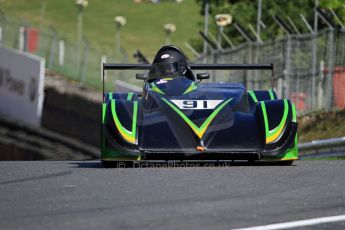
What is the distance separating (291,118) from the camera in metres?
13.2

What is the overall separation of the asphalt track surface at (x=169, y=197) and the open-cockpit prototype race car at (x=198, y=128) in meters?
0.69

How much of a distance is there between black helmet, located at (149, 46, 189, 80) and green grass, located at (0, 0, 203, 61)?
Answer: 5842 centimetres

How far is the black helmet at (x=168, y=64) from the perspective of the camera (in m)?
14.4

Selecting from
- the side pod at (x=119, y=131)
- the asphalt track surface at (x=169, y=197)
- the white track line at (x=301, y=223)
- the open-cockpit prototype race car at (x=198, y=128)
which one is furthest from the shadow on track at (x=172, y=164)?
the white track line at (x=301, y=223)

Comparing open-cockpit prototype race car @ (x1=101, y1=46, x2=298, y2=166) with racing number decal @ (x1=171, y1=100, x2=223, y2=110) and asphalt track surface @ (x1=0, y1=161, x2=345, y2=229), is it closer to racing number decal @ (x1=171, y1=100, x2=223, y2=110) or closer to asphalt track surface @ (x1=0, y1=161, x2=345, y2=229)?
racing number decal @ (x1=171, y1=100, x2=223, y2=110)

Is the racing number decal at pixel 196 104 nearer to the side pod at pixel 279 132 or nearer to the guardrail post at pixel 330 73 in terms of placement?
the side pod at pixel 279 132

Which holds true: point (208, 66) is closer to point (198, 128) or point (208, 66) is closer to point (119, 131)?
point (198, 128)

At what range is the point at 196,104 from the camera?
43.3 ft

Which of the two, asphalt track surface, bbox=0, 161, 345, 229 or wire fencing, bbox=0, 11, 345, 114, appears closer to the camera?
asphalt track surface, bbox=0, 161, 345, 229

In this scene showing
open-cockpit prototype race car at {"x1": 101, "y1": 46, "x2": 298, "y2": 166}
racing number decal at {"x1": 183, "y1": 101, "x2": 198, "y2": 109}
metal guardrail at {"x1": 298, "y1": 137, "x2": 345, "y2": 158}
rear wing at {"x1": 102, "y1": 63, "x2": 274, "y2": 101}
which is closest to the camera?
open-cockpit prototype race car at {"x1": 101, "y1": 46, "x2": 298, "y2": 166}

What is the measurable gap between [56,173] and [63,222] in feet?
11.3

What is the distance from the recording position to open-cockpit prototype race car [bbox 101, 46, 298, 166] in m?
12.9

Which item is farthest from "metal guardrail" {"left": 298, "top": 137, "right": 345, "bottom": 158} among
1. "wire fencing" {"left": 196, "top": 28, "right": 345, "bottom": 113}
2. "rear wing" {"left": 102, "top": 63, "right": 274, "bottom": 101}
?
"wire fencing" {"left": 196, "top": 28, "right": 345, "bottom": 113}

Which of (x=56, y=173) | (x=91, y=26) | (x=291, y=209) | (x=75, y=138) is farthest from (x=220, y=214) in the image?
(x=91, y=26)
